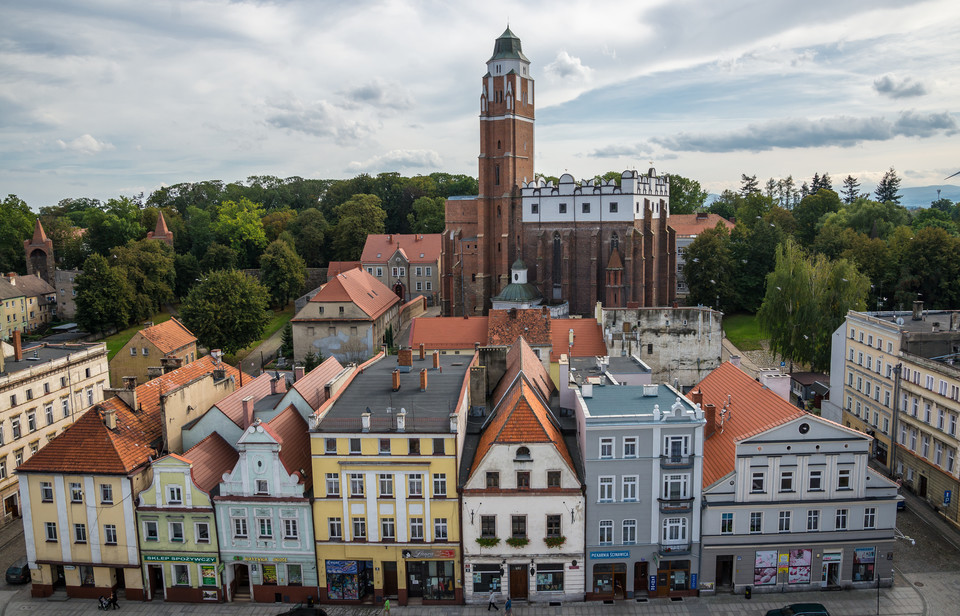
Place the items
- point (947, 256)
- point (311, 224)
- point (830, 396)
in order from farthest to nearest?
point (311, 224) < point (947, 256) < point (830, 396)

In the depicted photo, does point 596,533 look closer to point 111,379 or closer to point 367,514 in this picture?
point 367,514

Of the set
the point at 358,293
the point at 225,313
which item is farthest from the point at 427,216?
the point at 225,313

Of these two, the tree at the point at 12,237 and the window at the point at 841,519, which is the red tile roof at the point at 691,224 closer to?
the window at the point at 841,519

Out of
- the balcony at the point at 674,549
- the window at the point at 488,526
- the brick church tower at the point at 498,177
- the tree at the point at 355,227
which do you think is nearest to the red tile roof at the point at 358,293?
the brick church tower at the point at 498,177

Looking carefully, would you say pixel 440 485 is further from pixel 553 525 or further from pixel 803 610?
pixel 803 610

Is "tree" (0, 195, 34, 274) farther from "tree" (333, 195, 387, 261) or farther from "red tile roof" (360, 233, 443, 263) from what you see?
"red tile roof" (360, 233, 443, 263)

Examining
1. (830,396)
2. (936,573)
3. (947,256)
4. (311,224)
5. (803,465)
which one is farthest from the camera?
(311,224)

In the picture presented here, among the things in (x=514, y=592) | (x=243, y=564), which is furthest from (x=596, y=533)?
(x=243, y=564)
